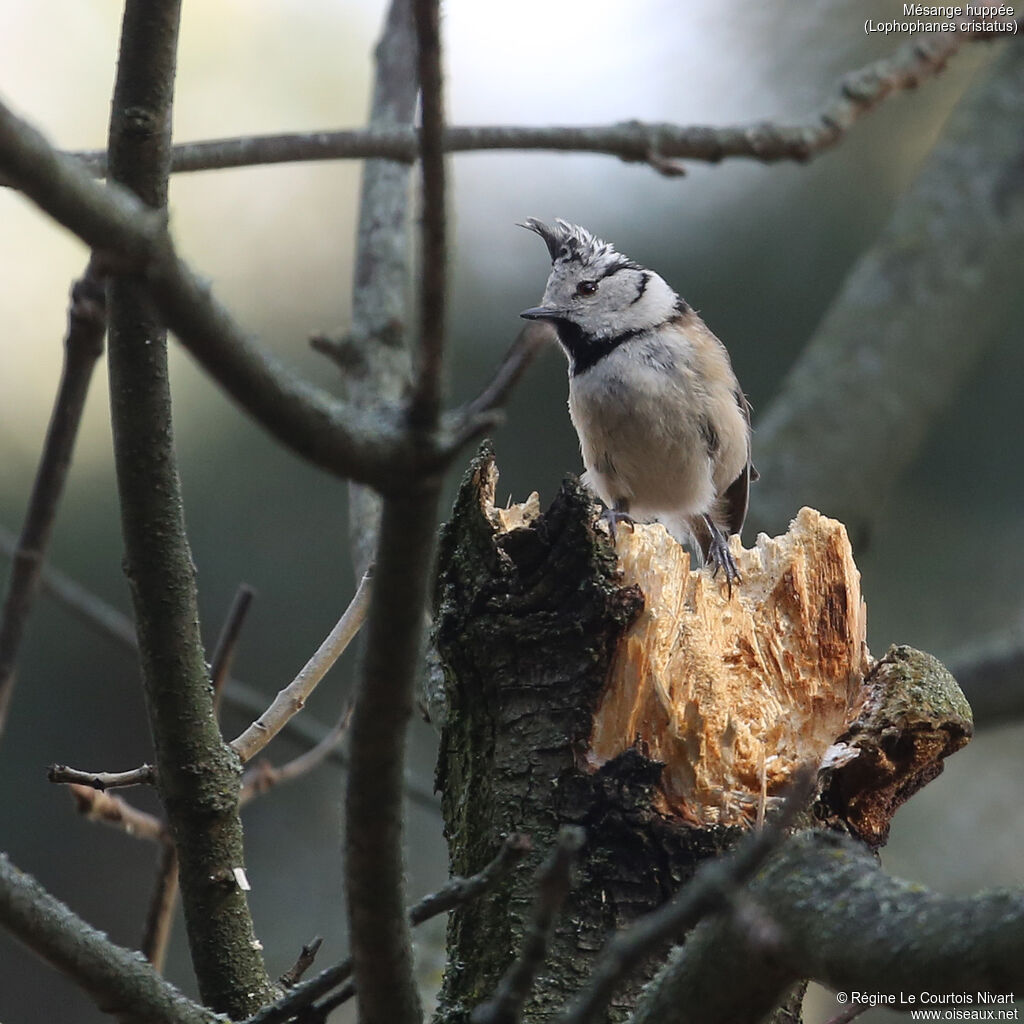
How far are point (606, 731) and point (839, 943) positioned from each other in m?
0.84

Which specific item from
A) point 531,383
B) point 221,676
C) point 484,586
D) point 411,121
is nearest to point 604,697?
point 484,586

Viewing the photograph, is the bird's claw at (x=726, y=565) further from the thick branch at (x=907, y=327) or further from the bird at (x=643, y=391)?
the thick branch at (x=907, y=327)

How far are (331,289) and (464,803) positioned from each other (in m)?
3.40

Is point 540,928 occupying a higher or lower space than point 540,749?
lower

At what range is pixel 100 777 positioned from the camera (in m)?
1.72

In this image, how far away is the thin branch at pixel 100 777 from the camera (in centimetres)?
165

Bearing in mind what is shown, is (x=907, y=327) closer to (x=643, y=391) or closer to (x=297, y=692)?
(x=643, y=391)

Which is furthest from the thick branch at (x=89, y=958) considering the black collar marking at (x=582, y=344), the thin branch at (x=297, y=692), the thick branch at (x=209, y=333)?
the black collar marking at (x=582, y=344)

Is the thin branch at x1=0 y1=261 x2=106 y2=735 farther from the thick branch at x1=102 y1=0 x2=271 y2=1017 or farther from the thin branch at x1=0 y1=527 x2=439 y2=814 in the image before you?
the thin branch at x1=0 y1=527 x2=439 y2=814

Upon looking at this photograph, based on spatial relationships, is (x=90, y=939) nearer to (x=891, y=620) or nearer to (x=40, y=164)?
(x=40, y=164)

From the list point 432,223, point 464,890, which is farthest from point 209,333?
point 464,890

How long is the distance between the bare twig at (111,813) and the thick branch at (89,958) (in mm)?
365

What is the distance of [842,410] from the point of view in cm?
497

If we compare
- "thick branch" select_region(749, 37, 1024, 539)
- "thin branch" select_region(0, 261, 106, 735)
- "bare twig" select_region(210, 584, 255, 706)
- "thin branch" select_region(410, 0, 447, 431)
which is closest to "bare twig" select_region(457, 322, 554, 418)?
"thin branch" select_region(410, 0, 447, 431)
